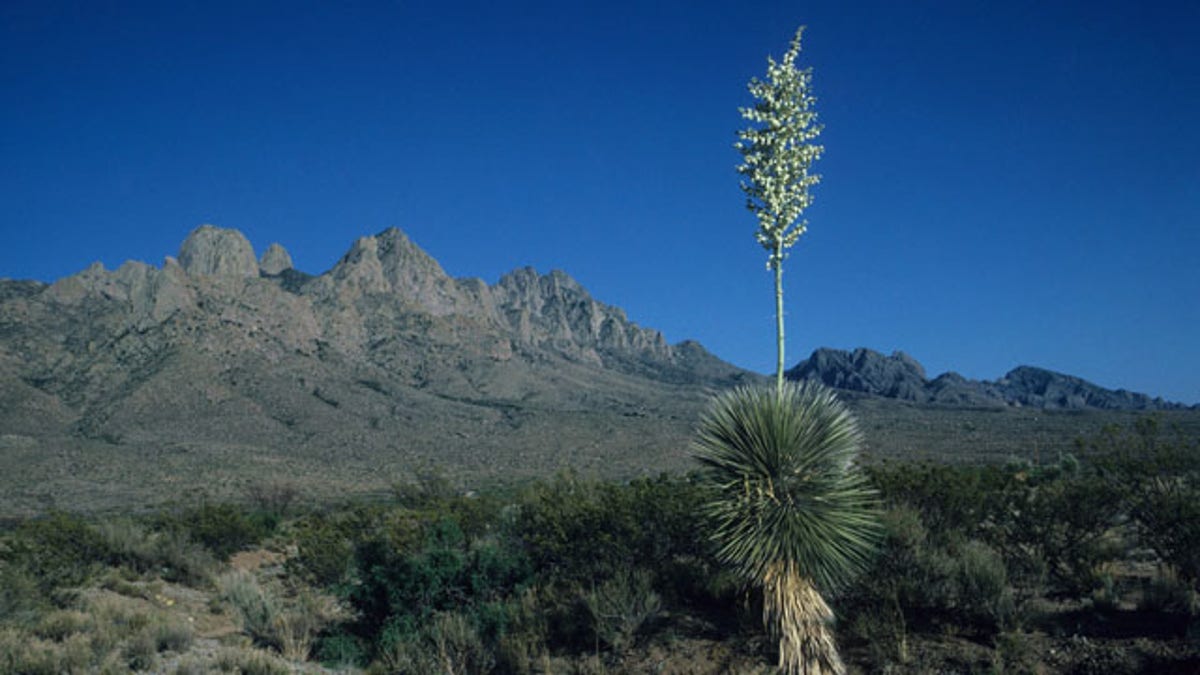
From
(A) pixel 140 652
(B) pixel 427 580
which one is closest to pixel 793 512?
(B) pixel 427 580

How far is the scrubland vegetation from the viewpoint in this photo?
9.21 m

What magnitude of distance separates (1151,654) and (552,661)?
7.08 m

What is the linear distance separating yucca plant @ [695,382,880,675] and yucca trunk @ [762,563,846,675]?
10 mm

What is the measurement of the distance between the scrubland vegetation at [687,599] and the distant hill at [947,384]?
15309cm

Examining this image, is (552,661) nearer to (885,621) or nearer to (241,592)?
(885,621)

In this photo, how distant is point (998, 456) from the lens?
40531 mm

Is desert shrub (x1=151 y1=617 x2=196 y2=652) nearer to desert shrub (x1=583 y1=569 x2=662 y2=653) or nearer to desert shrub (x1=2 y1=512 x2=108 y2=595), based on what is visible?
desert shrub (x1=2 y1=512 x2=108 y2=595)

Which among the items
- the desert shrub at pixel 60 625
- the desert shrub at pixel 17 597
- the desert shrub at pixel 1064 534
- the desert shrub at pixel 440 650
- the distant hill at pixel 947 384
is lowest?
the desert shrub at pixel 60 625

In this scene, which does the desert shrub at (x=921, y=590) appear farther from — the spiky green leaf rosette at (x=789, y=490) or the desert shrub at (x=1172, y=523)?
the desert shrub at (x=1172, y=523)

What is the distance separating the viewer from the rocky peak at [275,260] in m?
159

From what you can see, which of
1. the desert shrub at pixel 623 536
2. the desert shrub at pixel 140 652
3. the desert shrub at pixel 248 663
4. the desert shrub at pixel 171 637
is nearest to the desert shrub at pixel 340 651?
the desert shrub at pixel 248 663

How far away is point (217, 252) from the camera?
151375mm

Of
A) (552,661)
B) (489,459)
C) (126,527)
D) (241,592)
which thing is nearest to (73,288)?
(489,459)

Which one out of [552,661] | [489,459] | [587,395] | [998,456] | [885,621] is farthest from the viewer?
[587,395]
